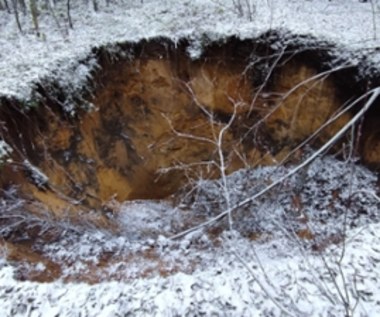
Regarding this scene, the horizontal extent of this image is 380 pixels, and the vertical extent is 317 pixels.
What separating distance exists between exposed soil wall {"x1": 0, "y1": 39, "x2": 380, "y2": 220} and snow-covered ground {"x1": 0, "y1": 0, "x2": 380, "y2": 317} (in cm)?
42

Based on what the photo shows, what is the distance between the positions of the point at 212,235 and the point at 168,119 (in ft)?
10.6

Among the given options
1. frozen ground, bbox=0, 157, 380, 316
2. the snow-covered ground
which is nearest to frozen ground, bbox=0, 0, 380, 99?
the snow-covered ground

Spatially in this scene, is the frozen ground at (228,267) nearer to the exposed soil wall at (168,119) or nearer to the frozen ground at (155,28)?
the exposed soil wall at (168,119)

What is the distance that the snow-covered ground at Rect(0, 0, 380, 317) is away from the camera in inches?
127

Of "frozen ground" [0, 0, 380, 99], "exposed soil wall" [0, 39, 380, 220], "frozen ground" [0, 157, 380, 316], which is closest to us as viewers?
"frozen ground" [0, 157, 380, 316]

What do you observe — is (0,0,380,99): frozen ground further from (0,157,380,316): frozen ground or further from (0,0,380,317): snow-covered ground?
(0,157,380,316): frozen ground

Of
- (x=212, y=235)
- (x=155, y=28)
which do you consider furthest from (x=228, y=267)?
(x=155, y=28)

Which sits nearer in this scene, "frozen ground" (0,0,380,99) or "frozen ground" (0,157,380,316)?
"frozen ground" (0,157,380,316)

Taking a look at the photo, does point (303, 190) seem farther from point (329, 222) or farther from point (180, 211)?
point (180, 211)

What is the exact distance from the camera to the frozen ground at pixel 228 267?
3.17m

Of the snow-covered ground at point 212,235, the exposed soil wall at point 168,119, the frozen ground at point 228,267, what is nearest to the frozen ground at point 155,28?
the snow-covered ground at point 212,235

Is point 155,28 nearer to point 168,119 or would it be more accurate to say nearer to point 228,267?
point 168,119

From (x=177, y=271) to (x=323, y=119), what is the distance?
4183 millimetres

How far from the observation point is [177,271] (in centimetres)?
398
